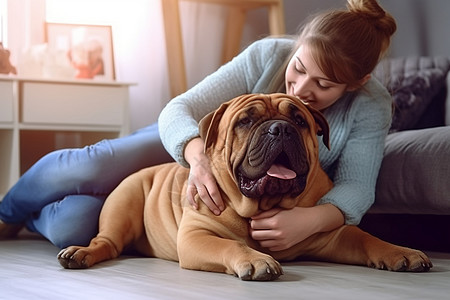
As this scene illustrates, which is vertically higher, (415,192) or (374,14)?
(374,14)

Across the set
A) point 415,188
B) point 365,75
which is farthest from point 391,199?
point 365,75

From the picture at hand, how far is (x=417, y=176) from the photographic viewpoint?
6.32ft

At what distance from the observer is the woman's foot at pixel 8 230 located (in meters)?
2.37

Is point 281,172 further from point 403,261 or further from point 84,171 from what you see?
point 84,171

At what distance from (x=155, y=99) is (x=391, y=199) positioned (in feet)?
5.87

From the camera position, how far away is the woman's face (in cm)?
171

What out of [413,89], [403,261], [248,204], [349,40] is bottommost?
[403,261]

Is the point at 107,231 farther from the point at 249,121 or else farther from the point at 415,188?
the point at 415,188

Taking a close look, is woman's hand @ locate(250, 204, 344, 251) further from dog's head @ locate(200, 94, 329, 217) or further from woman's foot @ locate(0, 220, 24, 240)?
woman's foot @ locate(0, 220, 24, 240)

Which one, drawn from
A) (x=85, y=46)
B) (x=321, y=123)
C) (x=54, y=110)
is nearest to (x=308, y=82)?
(x=321, y=123)

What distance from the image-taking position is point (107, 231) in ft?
5.89

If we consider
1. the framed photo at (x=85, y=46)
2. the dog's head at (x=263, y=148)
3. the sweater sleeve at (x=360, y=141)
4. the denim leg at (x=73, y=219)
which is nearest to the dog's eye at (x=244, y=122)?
the dog's head at (x=263, y=148)

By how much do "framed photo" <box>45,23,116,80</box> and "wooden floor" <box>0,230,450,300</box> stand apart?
153 centimetres

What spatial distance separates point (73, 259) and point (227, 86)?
0.58 m
